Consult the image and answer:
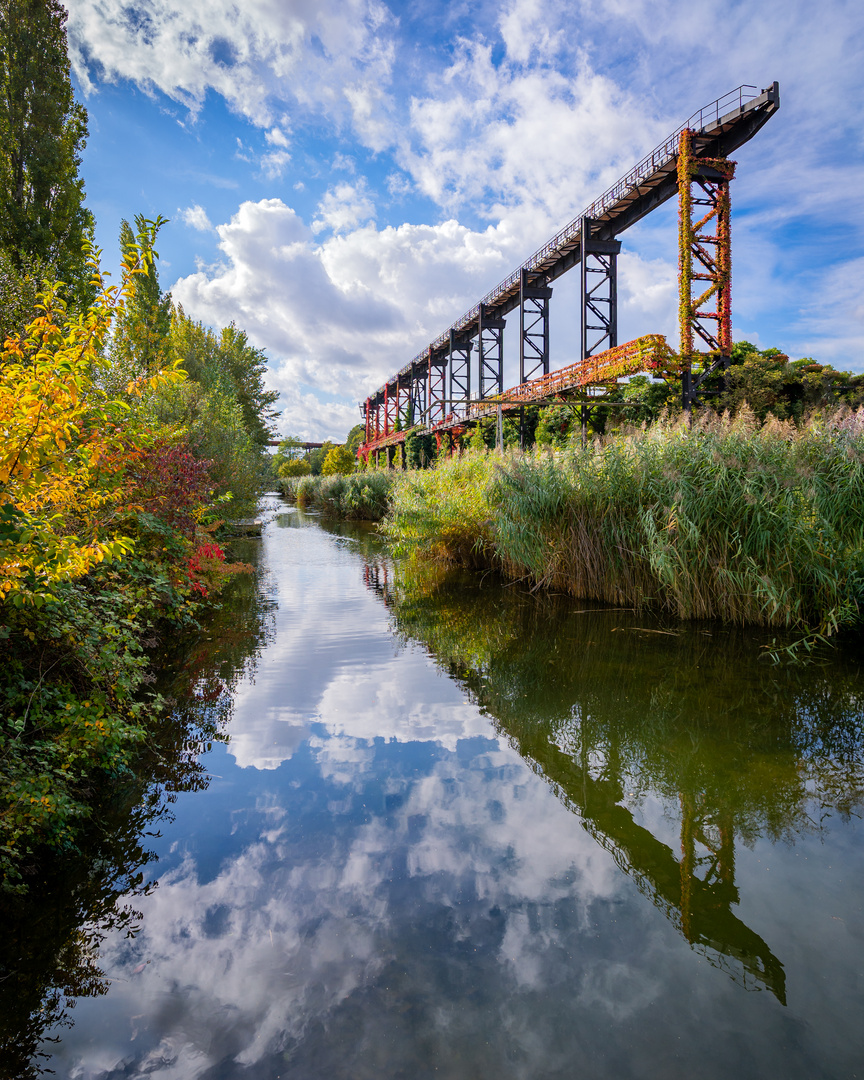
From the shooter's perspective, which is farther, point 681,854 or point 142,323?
point 142,323

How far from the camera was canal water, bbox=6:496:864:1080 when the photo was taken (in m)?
1.77

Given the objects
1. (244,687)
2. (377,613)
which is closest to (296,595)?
(377,613)

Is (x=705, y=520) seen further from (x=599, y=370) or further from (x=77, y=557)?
(x=599, y=370)

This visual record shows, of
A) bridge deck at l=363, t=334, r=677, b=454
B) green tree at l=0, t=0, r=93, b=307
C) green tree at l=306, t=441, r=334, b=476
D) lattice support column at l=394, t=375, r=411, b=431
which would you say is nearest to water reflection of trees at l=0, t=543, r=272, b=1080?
green tree at l=0, t=0, r=93, b=307

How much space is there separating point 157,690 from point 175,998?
310 cm

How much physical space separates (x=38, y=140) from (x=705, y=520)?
1891 centimetres

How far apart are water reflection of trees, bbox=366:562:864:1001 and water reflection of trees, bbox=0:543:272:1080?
2.12m

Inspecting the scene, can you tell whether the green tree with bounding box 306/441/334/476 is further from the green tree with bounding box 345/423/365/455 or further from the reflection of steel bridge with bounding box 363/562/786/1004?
the reflection of steel bridge with bounding box 363/562/786/1004

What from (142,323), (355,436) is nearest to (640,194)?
(142,323)

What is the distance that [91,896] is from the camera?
238 centimetres

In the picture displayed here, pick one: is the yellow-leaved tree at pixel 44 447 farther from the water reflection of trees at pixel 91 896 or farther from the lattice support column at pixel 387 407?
the lattice support column at pixel 387 407

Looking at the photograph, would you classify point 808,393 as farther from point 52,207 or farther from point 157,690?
point 52,207

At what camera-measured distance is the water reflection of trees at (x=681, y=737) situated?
8.24 feet

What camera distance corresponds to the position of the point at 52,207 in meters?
15.2
